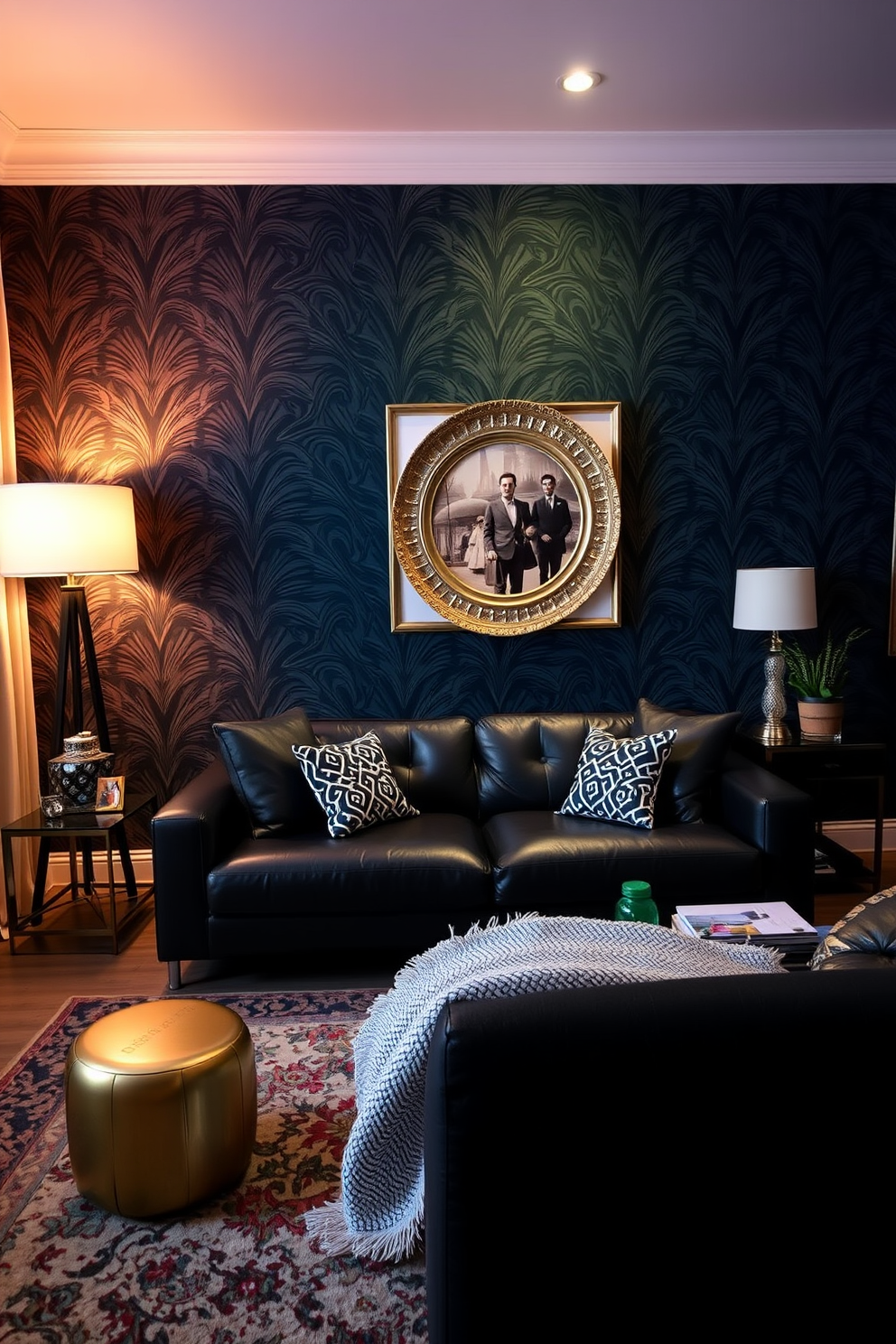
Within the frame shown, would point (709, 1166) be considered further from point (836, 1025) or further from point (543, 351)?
point (543, 351)

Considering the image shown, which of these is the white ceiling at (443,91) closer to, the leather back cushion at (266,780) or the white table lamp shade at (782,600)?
the white table lamp shade at (782,600)

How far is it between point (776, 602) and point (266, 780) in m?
2.03

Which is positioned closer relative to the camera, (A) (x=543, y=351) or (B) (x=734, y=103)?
(B) (x=734, y=103)

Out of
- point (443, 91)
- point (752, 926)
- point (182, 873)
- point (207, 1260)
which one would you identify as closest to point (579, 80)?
point (443, 91)

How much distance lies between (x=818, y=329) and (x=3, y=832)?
3.72 m

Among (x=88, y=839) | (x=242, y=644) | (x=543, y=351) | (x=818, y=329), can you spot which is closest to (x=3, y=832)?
(x=88, y=839)

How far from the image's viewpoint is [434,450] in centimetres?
400

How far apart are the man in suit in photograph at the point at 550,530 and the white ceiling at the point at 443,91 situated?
1.31m

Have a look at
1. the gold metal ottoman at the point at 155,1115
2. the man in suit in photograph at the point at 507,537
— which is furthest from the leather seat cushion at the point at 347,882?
the man in suit in photograph at the point at 507,537

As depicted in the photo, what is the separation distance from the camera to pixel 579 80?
341 centimetres

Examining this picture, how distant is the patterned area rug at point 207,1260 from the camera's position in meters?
1.75

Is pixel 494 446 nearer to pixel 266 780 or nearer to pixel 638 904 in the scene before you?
pixel 266 780

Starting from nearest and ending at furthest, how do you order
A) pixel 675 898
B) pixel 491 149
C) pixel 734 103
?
pixel 675 898 < pixel 734 103 < pixel 491 149

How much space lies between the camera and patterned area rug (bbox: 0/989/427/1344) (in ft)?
5.74
